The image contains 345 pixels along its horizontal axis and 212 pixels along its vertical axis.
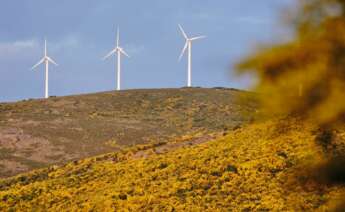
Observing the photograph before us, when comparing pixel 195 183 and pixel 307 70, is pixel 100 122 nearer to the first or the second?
pixel 195 183

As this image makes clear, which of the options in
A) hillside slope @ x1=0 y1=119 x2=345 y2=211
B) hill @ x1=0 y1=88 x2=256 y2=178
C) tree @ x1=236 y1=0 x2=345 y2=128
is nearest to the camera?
tree @ x1=236 y1=0 x2=345 y2=128

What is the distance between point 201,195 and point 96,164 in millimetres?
14252

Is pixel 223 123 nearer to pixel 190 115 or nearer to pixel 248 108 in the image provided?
pixel 190 115

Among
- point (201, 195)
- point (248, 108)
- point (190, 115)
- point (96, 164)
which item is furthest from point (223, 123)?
point (248, 108)

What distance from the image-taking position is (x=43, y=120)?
297 ft

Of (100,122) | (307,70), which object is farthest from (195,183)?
(100,122)

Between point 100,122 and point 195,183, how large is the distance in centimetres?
5928

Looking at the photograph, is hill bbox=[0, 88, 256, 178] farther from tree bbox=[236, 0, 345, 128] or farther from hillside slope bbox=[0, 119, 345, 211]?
tree bbox=[236, 0, 345, 128]

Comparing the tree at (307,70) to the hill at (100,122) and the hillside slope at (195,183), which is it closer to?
the hillside slope at (195,183)

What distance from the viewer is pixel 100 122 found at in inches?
3578

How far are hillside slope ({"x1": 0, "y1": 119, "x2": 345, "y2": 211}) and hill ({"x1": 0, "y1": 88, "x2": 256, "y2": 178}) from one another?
20.3m

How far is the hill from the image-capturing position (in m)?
72.7

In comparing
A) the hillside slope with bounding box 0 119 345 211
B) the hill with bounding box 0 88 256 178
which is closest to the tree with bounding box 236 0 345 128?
the hillside slope with bounding box 0 119 345 211

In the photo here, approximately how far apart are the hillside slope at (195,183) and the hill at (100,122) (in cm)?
2034
